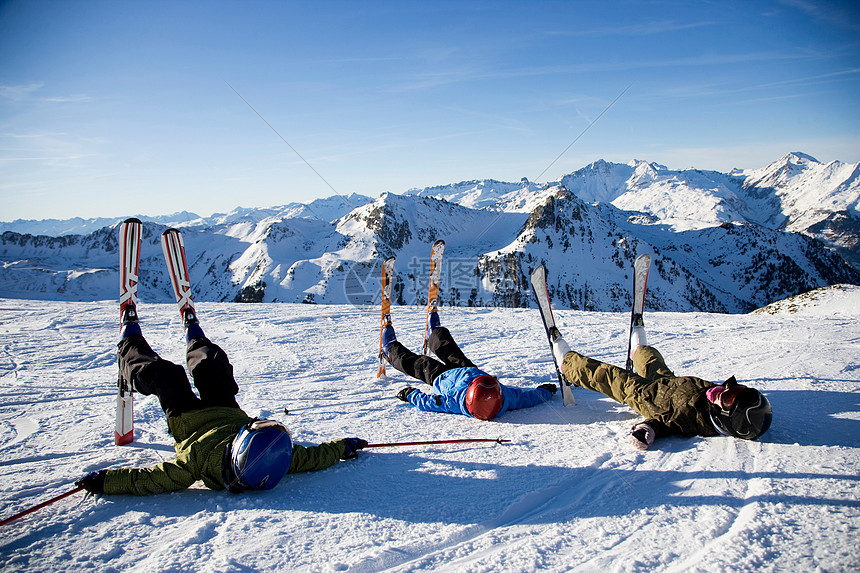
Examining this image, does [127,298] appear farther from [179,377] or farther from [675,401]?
[675,401]

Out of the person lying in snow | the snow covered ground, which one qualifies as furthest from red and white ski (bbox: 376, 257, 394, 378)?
the person lying in snow

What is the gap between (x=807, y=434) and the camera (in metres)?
3.85

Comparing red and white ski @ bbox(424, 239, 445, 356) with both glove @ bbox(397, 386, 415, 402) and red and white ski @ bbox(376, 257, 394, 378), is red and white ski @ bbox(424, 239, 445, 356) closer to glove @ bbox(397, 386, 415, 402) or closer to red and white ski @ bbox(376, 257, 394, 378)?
red and white ski @ bbox(376, 257, 394, 378)

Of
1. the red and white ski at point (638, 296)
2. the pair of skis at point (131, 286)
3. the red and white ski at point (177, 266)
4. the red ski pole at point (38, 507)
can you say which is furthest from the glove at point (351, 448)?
the red and white ski at point (638, 296)

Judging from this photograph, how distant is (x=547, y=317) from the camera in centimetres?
555

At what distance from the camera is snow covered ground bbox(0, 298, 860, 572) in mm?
2555

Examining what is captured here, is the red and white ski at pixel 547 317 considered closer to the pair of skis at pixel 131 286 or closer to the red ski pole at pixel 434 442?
the red ski pole at pixel 434 442

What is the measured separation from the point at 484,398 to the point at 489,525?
1.88m

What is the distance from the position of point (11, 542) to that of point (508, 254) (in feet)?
533

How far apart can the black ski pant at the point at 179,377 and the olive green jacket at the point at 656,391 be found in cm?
376

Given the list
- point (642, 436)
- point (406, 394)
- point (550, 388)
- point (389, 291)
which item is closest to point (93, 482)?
point (406, 394)

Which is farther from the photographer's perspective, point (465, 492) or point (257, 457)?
point (465, 492)

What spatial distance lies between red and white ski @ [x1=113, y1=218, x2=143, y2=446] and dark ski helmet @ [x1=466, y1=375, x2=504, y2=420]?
3543 mm

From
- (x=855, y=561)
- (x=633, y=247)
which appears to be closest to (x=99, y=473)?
(x=855, y=561)
